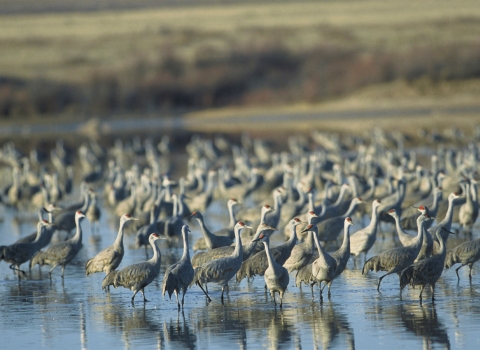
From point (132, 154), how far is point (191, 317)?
2381 centimetres

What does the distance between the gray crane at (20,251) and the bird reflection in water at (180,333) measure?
4194 millimetres

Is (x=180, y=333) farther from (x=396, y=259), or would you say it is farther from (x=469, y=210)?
(x=469, y=210)

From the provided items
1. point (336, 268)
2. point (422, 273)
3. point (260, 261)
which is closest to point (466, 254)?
point (422, 273)

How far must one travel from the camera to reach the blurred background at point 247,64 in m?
57.6

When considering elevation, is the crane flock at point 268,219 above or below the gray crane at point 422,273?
above

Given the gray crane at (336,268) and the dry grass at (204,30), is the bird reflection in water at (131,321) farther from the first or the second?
the dry grass at (204,30)

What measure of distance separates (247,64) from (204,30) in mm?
20011

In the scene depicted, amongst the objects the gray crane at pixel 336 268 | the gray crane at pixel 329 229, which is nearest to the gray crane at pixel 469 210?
the gray crane at pixel 329 229

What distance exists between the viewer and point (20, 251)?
1589 cm

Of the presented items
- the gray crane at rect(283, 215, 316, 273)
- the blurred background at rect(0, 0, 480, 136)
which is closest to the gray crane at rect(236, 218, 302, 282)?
the gray crane at rect(283, 215, 316, 273)

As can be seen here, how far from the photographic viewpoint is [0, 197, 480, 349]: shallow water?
11.3 metres

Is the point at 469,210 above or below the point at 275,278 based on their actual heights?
above

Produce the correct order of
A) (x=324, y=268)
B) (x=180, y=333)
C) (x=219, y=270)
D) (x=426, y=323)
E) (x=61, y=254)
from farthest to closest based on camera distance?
(x=61, y=254), (x=219, y=270), (x=324, y=268), (x=180, y=333), (x=426, y=323)

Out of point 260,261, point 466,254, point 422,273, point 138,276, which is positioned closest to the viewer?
point 422,273
